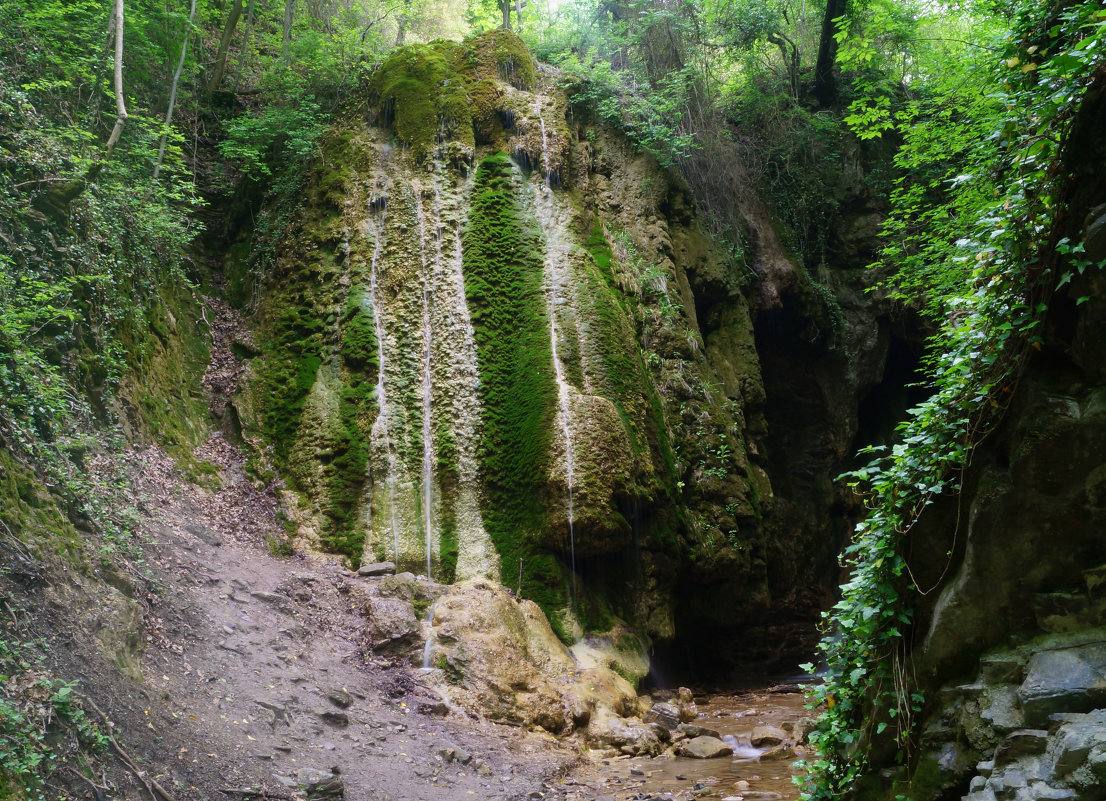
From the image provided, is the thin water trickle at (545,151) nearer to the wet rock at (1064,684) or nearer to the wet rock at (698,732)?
the wet rock at (698,732)

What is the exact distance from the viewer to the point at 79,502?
20.9 ft

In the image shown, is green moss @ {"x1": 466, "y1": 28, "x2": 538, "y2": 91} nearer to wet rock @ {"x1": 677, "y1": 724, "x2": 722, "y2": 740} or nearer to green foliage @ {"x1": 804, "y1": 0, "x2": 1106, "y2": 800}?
green foliage @ {"x1": 804, "y1": 0, "x2": 1106, "y2": 800}

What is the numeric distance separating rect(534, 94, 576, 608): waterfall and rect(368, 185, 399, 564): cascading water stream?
8.71ft

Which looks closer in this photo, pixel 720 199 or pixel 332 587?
pixel 332 587

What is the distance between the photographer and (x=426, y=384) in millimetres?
11633

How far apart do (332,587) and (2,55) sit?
791 centimetres

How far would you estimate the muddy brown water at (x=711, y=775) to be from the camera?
6766 millimetres

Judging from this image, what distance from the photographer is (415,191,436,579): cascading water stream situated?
1074 centimetres

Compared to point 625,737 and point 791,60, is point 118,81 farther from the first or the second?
point 791,60

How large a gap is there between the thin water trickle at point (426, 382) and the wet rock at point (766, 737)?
16.0 ft

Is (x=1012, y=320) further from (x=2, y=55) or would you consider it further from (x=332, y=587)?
(x=2, y=55)

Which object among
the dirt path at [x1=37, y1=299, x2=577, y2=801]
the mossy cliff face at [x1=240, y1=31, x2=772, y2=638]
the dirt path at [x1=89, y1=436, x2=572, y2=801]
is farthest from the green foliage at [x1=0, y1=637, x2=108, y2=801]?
the mossy cliff face at [x1=240, y1=31, x2=772, y2=638]

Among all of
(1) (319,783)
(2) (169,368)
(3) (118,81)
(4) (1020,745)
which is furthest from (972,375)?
(2) (169,368)

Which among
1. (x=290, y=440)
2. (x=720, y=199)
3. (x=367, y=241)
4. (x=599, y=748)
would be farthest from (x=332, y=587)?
(x=720, y=199)
